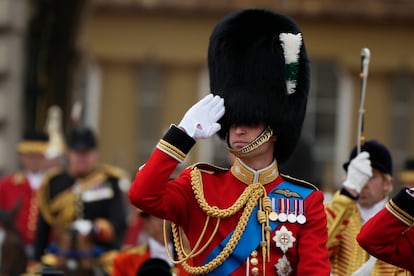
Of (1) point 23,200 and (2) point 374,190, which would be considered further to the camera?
(1) point 23,200

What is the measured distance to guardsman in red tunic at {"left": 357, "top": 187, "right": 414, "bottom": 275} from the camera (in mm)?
5133

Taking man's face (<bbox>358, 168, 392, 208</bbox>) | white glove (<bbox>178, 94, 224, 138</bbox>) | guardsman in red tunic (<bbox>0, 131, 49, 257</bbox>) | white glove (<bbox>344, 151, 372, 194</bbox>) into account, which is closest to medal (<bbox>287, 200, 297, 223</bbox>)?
white glove (<bbox>178, 94, 224, 138</bbox>)

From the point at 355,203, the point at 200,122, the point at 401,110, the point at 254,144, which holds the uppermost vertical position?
the point at 200,122

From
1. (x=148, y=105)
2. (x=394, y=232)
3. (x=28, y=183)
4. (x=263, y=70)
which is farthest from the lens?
(x=148, y=105)

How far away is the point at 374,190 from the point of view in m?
6.50

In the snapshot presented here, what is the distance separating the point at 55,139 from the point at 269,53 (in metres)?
6.24

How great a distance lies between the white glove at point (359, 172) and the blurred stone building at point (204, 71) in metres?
14.6

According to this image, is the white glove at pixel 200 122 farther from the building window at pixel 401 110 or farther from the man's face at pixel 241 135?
the building window at pixel 401 110

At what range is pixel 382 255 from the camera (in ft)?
17.2

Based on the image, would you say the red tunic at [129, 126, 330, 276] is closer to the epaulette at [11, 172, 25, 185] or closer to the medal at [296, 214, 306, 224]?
the medal at [296, 214, 306, 224]

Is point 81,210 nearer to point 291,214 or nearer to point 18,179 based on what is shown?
point 18,179

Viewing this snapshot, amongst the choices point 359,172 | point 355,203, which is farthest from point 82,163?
point 359,172

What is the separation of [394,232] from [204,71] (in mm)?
16404

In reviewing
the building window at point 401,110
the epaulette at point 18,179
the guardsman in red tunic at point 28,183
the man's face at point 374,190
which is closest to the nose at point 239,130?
the man's face at point 374,190
